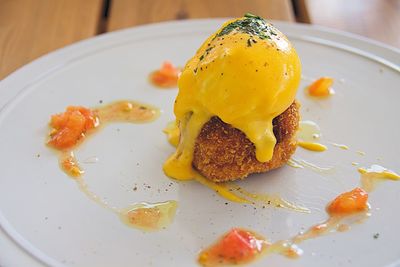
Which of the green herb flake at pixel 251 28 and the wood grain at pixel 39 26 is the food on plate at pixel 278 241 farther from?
the wood grain at pixel 39 26

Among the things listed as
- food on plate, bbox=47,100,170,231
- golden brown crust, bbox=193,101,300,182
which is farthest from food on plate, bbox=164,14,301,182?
food on plate, bbox=47,100,170,231

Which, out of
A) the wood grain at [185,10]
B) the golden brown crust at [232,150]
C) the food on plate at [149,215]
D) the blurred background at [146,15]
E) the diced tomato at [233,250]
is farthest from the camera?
the wood grain at [185,10]

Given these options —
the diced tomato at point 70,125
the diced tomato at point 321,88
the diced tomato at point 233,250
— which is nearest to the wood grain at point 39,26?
the diced tomato at point 70,125

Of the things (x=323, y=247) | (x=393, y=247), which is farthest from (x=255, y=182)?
(x=393, y=247)

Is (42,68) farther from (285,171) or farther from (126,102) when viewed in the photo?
(285,171)

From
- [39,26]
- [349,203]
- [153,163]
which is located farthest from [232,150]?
[39,26]
